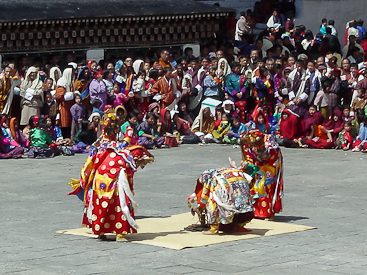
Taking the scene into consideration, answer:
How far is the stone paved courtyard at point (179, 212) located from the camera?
8.48 metres

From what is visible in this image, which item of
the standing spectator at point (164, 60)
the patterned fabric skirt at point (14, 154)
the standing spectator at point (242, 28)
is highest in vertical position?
the standing spectator at point (242, 28)

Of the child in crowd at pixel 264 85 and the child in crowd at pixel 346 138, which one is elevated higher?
the child in crowd at pixel 264 85

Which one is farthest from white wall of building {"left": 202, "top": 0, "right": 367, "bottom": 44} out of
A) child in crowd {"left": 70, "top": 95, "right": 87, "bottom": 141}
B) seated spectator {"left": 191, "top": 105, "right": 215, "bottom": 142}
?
child in crowd {"left": 70, "top": 95, "right": 87, "bottom": 141}

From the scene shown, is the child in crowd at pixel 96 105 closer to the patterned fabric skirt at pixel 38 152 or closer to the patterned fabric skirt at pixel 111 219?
the patterned fabric skirt at pixel 38 152

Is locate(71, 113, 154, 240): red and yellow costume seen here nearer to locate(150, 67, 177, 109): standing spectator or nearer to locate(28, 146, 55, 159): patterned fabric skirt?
locate(28, 146, 55, 159): patterned fabric skirt

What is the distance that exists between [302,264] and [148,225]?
8.27 feet

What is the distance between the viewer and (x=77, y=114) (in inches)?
679

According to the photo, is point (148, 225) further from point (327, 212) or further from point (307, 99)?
point (307, 99)

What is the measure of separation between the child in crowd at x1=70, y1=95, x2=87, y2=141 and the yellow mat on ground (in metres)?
6.53

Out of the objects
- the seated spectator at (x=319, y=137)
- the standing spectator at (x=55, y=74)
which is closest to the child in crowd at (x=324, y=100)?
the seated spectator at (x=319, y=137)

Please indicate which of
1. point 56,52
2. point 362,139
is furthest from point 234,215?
point 56,52

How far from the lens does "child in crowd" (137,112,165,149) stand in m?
17.2

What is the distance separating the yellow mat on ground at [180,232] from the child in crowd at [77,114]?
653 cm

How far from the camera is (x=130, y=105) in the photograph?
59.0ft
